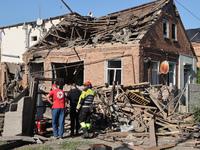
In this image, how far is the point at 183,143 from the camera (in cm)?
806

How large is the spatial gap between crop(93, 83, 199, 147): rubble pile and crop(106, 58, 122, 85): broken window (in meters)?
2.51

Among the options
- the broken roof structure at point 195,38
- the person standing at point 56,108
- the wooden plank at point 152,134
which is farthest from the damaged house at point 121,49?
the person standing at point 56,108

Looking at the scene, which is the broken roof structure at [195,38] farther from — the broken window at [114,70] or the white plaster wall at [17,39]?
the white plaster wall at [17,39]

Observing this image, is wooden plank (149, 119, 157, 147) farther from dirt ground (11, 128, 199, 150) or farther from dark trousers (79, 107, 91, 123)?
dark trousers (79, 107, 91, 123)

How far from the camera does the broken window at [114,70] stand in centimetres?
1553

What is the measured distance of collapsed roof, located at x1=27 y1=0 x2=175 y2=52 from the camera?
52.0 ft

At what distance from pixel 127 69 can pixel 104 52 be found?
2.02 meters

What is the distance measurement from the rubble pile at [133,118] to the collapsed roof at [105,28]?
4225mm

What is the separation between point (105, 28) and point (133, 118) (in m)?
9.20

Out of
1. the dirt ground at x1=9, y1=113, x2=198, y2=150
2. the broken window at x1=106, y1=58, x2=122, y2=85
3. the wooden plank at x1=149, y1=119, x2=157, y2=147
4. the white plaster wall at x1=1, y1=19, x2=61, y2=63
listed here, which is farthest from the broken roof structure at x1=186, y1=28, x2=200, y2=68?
the dirt ground at x1=9, y1=113, x2=198, y2=150

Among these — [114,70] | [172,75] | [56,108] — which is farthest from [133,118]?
[172,75]

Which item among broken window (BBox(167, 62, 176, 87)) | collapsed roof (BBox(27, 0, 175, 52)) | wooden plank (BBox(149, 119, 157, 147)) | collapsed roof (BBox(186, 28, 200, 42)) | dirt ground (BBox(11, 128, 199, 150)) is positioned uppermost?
collapsed roof (BBox(186, 28, 200, 42))

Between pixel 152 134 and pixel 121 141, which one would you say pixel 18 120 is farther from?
pixel 152 134

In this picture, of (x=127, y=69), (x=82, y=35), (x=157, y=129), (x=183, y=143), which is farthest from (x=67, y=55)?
(x=183, y=143)
